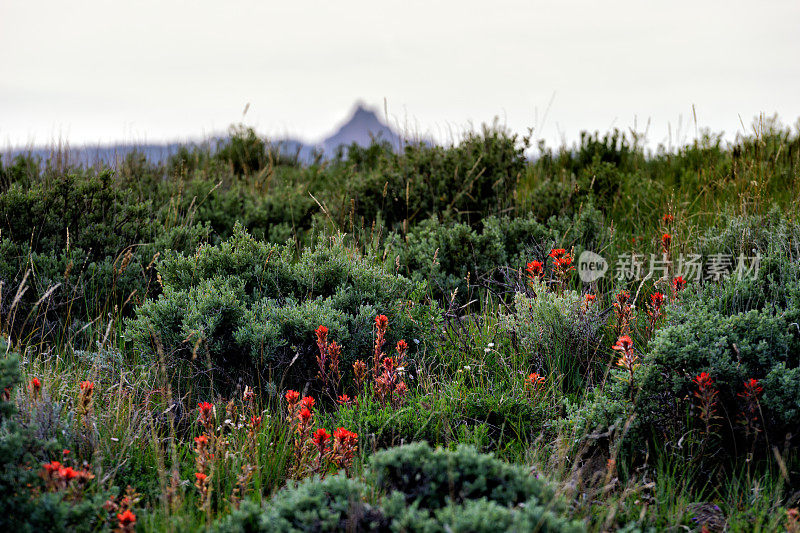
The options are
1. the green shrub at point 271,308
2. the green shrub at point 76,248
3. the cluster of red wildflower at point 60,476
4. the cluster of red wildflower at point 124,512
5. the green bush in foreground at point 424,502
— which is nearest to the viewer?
the green bush in foreground at point 424,502

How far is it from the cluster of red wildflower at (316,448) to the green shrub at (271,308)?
762 millimetres

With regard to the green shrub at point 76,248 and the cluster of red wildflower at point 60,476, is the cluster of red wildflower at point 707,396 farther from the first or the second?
the green shrub at point 76,248

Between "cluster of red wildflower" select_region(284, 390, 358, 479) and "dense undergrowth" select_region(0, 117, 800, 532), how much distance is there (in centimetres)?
1

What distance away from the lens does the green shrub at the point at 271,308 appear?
11.5 feet

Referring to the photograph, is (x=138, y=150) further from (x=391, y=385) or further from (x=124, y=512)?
(x=124, y=512)

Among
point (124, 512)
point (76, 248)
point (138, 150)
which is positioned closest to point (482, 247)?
point (76, 248)

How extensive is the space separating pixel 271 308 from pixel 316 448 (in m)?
1.15

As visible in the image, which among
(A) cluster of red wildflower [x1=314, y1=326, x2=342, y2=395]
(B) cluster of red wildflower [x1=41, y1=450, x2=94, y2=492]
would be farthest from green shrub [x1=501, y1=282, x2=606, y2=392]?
(B) cluster of red wildflower [x1=41, y1=450, x2=94, y2=492]

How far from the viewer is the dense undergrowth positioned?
2189 mm

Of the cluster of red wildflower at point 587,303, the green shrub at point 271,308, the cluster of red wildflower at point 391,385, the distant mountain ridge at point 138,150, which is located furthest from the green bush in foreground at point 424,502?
the distant mountain ridge at point 138,150

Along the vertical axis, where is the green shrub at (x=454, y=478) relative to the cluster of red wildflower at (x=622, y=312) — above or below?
below

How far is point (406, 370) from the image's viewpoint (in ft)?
12.0

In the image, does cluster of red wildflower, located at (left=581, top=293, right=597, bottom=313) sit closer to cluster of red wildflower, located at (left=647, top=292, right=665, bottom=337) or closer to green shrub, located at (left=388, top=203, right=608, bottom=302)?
cluster of red wildflower, located at (left=647, top=292, right=665, bottom=337)

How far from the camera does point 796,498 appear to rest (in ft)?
8.55
